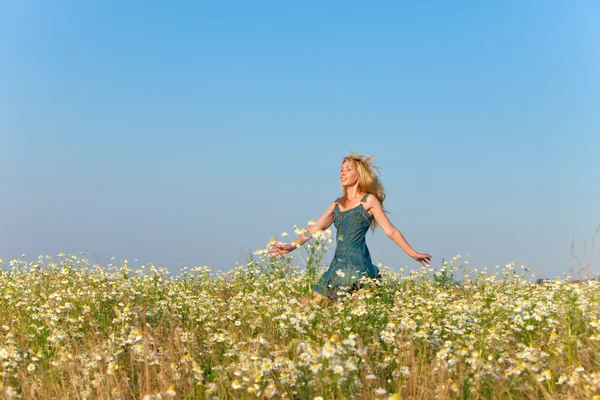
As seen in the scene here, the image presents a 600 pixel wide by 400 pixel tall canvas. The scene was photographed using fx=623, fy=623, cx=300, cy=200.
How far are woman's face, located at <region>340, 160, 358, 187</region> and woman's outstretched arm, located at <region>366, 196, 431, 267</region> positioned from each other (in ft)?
1.28

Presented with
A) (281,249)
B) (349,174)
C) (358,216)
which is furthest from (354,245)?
(281,249)

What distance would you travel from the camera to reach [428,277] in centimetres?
1070

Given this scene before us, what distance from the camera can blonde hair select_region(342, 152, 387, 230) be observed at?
980cm

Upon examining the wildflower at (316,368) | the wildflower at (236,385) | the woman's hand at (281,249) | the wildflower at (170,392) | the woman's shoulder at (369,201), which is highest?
the woman's shoulder at (369,201)

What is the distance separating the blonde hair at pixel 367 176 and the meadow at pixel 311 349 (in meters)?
2.66

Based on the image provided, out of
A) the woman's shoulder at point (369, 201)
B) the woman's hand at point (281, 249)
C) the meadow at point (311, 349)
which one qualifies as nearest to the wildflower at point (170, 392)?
the meadow at point (311, 349)

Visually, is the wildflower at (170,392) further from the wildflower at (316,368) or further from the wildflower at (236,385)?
the wildflower at (316,368)

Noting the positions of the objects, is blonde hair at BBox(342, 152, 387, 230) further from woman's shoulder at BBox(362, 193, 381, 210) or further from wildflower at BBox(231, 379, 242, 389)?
wildflower at BBox(231, 379, 242, 389)

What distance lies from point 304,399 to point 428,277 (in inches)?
251

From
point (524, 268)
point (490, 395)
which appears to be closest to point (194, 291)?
point (524, 268)

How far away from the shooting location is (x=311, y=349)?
4637 millimetres

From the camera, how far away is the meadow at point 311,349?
191 inches

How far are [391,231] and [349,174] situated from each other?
1.12m

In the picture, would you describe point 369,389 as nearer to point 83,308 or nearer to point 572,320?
point 572,320
